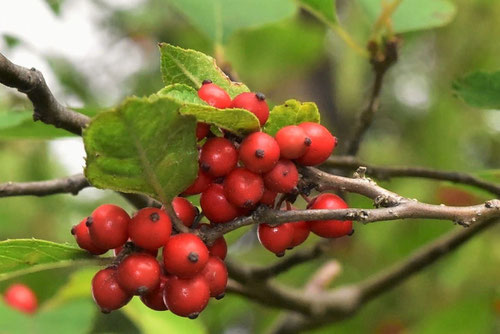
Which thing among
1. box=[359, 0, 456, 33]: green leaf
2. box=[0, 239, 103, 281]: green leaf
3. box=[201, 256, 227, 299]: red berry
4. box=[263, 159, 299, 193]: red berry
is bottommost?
box=[0, 239, 103, 281]: green leaf

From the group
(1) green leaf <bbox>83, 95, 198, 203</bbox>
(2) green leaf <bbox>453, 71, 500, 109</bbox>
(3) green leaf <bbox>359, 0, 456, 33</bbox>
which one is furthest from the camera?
(3) green leaf <bbox>359, 0, 456, 33</bbox>

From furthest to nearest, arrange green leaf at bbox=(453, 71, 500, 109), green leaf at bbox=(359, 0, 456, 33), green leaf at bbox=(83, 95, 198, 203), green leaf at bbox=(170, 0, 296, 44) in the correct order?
1. green leaf at bbox=(170, 0, 296, 44)
2. green leaf at bbox=(359, 0, 456, 33)
3. green leaf at bbox=(453, 71, 500, 109)
4. green leaf at bbox=(83, 95, 198, 203)

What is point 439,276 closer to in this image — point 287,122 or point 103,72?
point 287,122

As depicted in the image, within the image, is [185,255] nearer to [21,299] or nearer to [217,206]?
[217,206]

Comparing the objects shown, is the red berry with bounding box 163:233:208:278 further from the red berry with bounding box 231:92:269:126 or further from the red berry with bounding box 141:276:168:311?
the red berry with bounding box 231:92:269:126

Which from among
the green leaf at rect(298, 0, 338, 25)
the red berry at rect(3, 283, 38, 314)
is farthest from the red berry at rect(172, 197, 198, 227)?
the red berry at rect(3, 283, 38, 314)

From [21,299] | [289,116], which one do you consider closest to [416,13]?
[289,116]

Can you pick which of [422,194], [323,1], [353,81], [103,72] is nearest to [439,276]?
[422,194]
